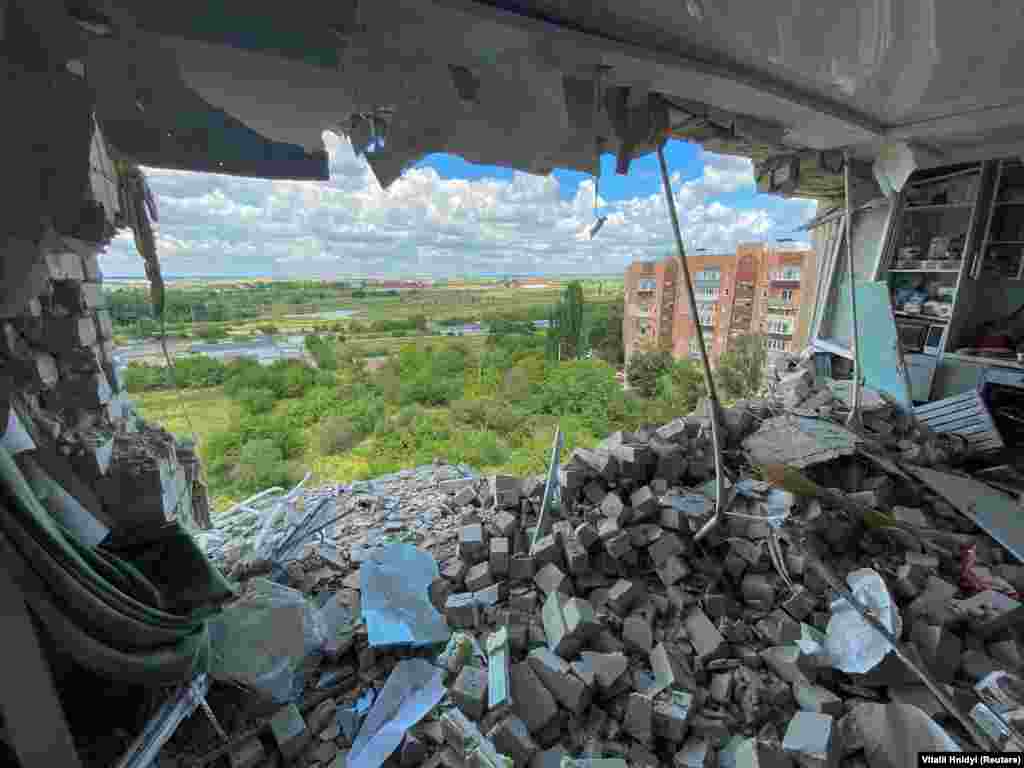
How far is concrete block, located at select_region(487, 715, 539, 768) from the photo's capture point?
123 centimetres

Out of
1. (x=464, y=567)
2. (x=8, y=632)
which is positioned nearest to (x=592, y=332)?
(x=464, y=567)

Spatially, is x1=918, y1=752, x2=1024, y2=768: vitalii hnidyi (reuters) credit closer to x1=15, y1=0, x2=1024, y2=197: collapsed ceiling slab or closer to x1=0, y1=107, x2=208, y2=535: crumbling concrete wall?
x1=15, y1=0, x2=1024, y2=197: collapsed ceiling slab

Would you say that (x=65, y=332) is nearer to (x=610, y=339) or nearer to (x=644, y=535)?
(x=644, y=535)

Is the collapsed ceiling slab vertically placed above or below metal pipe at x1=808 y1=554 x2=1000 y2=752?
above

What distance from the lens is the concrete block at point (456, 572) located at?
1849mm

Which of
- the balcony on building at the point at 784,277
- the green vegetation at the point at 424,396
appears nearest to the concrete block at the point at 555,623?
the green vegetation at the point at 424,396

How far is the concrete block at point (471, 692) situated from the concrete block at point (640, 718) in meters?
0.48

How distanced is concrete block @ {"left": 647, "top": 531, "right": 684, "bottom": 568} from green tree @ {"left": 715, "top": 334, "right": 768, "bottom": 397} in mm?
8196

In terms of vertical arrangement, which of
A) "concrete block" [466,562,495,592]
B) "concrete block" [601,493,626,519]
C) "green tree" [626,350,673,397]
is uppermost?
"concrete block" [601,493,626,519]

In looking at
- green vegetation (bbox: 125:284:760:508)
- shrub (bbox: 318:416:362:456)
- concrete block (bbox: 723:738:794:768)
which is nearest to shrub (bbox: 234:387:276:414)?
green vegetation (bbox: 125:284:760:508)

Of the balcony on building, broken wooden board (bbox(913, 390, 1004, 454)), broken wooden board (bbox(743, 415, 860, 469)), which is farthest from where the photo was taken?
the balcony on building

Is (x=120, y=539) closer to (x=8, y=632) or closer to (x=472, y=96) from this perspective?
(x=8, y=632)

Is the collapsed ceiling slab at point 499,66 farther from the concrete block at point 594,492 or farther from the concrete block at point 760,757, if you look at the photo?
the concrete block at point 760,757

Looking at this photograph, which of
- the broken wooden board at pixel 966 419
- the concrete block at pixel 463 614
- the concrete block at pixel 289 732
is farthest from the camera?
the broken wooden board at pixel 966 419
